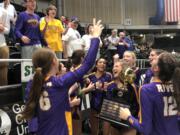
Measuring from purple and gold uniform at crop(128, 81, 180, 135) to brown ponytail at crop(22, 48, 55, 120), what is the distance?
838mm

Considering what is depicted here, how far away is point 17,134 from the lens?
530 centimetres

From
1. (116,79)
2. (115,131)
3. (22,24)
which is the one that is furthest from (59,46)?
(115,131)

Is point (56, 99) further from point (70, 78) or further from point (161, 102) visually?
point (161, 102)

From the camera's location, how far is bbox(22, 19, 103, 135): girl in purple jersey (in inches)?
132

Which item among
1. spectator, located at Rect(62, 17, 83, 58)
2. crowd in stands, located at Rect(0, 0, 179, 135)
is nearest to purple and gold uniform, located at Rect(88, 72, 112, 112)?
crowd in stands, located at Rect(0, 0, 179, 135)

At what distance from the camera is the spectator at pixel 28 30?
682cm

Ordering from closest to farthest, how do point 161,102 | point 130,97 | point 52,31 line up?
1. point 161,102
2. point 130,97
3. point 52,31

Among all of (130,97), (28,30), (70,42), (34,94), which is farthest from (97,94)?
(34,94)

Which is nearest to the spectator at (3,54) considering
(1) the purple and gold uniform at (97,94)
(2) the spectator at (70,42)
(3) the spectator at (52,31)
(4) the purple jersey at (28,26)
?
(4) the purple jersey at (28,26)

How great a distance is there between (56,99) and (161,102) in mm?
918

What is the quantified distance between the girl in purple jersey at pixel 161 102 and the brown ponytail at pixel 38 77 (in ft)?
2.60

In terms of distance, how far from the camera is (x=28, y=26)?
691cm

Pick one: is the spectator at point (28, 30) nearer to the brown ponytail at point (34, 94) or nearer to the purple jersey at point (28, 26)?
the purple jersey at point (28, 26)

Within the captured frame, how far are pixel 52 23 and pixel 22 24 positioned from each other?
90 centimetres
